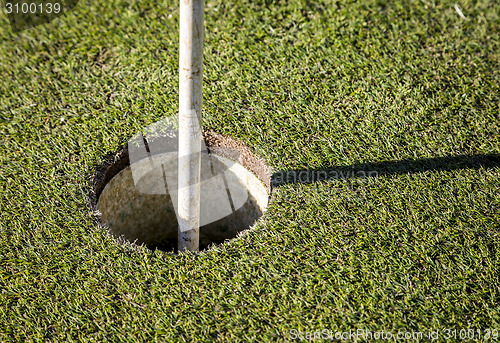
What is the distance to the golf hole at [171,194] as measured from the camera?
3.79m

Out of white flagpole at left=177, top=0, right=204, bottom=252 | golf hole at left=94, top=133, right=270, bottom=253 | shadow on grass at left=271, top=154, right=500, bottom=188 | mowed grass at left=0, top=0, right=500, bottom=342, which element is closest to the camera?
white flagpole at left=177, top=0, right=204, bottom=252

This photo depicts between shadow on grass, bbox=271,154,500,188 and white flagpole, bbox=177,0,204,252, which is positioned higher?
white flagpole, bbox=177,0,204,252

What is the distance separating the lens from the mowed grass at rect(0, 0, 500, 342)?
3.04 metres

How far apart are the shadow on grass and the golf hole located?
0.65 ft

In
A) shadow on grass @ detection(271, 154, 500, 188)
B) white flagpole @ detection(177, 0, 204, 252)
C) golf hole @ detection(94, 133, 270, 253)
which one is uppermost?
white flagpole @ detection(177, 0, 204, 252)

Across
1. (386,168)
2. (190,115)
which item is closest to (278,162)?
(386,168)

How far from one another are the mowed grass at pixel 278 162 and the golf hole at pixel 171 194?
0.15 metres

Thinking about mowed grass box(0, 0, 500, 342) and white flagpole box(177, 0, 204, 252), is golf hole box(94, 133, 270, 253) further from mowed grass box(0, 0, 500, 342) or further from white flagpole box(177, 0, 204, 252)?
white flagpole box(177, 0, 204, 252)

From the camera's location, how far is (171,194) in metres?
4.14

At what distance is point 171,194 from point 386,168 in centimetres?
164

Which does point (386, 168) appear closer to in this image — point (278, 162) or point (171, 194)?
point (278, 162)

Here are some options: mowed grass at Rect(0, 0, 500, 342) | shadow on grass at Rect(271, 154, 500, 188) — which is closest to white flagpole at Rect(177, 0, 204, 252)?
mowed grass at Rect(0, 0, 500, 342)

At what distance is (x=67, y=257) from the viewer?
3.26 m

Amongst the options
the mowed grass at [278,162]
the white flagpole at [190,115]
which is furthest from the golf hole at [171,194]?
the white flagpole at [190,115]
